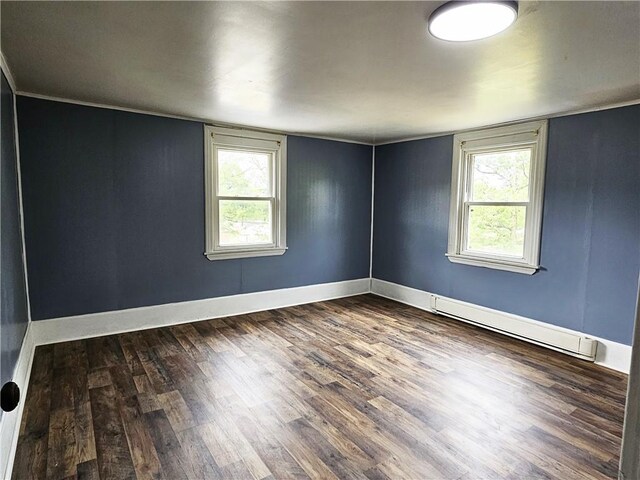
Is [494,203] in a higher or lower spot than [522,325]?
higher

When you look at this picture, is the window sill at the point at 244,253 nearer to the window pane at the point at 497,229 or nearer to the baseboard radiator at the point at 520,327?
the baseboard radiator at the point at 520,327

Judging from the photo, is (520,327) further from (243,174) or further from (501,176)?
(243,174)

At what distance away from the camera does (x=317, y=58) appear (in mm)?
2338

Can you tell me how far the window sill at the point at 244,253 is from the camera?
14.7 ft

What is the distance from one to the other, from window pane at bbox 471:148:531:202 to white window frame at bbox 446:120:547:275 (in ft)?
0.23

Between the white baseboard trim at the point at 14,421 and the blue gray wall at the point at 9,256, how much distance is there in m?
0.12

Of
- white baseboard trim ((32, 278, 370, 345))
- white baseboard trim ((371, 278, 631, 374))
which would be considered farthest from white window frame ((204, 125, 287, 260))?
white baseboard trim ((371, 278, 631, 374))

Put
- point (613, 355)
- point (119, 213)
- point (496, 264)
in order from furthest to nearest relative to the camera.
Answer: point (496, 264) < point (119, 213) < point (613, 355)

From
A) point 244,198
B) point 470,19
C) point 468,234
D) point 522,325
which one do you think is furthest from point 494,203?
point 244,198

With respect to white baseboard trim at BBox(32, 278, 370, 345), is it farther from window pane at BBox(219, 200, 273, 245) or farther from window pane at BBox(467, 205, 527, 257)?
window pane at BBox(467, 205, 527, 257)

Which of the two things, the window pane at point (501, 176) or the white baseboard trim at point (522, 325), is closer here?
the white baseboard trim at point (522, 325)

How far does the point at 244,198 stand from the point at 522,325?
11.6 ft

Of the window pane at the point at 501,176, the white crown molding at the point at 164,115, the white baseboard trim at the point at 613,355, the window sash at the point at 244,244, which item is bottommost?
the white baseboard trim at the point at 613,355

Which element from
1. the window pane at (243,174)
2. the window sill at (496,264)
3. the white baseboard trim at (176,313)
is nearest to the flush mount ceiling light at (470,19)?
the window sill at (496,264)
